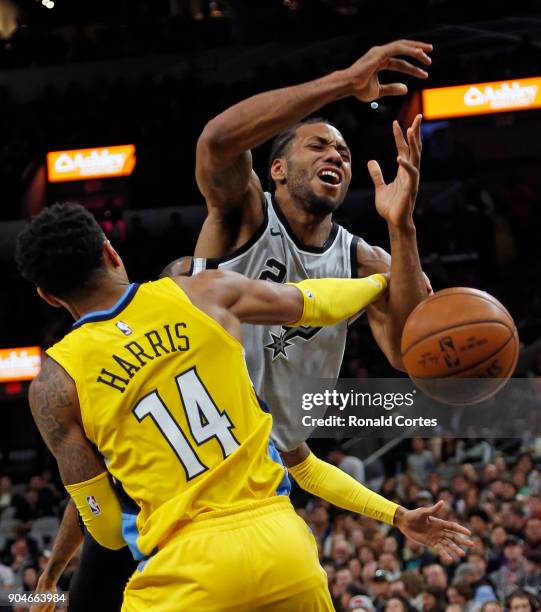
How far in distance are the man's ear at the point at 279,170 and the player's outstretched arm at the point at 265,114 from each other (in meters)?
0.39

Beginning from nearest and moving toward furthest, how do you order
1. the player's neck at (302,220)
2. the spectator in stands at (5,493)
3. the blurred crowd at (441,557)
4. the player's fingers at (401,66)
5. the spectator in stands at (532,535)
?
1. the player's fingers at (401,66)
2. the player's neck at (302,220)
3. the blurred crowd at (441,557)
4. the spectator in stands at (532,535)
5. the spectator in stands at (5,493)

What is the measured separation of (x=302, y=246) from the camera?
163 inches

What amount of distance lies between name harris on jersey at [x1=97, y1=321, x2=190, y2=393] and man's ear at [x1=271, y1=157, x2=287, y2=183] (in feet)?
5.46

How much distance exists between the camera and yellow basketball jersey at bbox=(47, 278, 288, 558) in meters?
2.64

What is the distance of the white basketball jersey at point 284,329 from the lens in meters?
4.02

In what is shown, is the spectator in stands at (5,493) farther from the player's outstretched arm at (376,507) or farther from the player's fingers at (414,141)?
the player's fingers at (414,141)

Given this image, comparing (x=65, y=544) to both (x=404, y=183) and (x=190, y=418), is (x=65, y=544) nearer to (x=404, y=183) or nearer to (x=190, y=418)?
(x=190, y=418)

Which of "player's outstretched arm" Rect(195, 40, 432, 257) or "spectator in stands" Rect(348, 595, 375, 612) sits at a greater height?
"player's outstretched arm" Rect(195, 40, 432, 257)

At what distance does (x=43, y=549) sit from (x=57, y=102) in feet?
23.5

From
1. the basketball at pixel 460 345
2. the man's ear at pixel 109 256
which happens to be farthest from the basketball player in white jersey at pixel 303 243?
the man's ear at pixel 109 256

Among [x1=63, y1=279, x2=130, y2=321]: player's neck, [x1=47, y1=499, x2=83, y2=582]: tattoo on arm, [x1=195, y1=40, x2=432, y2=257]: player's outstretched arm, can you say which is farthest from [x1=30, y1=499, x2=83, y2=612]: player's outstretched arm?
[x1=195, y1=40, x2=432, y2=257]: player's outstretched arm

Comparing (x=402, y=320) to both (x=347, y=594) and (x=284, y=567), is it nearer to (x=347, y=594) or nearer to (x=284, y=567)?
(x=284, y=567)

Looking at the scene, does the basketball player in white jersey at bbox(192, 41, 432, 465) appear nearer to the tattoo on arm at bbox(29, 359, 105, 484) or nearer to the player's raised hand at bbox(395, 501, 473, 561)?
the player's raised hand at bbox(395, 501, 473, 561)

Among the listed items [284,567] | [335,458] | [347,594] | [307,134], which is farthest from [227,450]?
[335,458]
